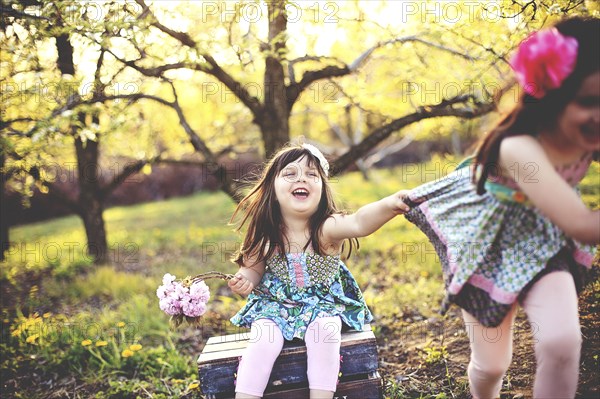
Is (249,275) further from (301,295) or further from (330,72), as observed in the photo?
(330,72)

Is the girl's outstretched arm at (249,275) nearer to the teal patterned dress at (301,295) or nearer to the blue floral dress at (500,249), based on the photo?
the teal patterned dress at (301,295)

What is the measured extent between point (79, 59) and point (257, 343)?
120 inches

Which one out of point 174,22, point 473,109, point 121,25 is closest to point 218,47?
point 174,22

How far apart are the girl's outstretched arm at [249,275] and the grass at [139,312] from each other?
0.62 metres

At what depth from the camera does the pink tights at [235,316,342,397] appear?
2125 mm

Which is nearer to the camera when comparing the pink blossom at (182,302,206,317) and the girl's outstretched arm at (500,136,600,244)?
the girl's outstretched arm at (500,136,600,244)

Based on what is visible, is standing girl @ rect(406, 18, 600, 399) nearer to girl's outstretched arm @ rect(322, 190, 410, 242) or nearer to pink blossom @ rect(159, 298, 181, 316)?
girl's outstretched arm @ rect(322, 190, 410, 242)

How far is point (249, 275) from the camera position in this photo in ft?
8.28

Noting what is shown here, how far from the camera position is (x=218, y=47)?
3.45m

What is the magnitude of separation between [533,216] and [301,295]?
1.14m

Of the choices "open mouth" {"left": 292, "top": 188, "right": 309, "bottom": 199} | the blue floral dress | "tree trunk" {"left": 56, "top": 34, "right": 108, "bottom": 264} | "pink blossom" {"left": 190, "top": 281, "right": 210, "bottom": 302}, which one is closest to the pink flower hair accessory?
the blue floral dress

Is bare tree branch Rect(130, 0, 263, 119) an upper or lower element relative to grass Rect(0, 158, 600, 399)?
upper

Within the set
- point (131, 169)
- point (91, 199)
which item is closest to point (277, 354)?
point (131, 169)

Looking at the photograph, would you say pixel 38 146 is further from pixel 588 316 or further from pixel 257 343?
pixel 588 316
